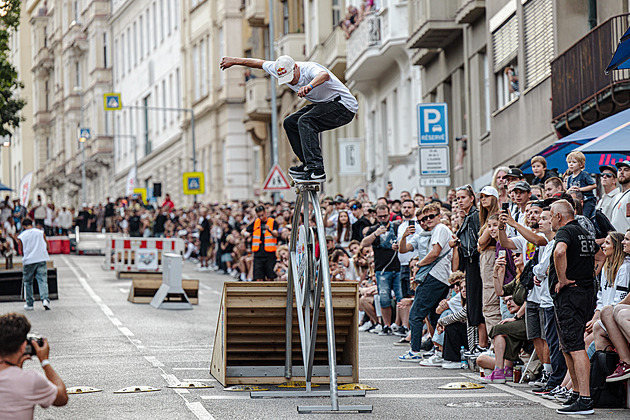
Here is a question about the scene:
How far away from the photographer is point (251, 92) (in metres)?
56.6

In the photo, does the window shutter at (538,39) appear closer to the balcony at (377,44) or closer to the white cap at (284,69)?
the balcony at (377,44)

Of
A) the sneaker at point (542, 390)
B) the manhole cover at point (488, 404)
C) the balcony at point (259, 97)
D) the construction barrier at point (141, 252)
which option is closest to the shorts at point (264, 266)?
the construction barrier at point (141, 252)

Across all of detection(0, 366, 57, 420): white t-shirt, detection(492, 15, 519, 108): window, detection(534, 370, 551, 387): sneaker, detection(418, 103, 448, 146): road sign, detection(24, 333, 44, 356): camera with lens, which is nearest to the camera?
detection(0, 366, 57, 420): white t-shirt

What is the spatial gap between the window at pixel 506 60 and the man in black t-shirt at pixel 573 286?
1654 centimetres

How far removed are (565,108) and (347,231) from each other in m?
5.06

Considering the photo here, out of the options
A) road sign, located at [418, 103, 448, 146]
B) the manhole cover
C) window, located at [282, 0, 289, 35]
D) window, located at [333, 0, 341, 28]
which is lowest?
the manhole cover

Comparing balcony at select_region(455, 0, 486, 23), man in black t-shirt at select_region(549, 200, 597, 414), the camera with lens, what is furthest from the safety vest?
the camera with lens

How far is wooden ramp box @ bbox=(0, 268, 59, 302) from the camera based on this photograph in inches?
1123

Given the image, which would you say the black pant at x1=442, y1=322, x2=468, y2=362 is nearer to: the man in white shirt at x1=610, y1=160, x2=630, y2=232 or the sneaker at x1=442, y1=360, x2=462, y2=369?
the sneaker at x1=442, y1=360, x2=462, y2=369

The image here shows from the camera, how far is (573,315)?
12414mm

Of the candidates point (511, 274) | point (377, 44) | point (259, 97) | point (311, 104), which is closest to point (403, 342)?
point (511, 274)

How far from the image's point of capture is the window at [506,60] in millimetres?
28781

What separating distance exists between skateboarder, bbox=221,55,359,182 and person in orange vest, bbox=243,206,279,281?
15011 mm

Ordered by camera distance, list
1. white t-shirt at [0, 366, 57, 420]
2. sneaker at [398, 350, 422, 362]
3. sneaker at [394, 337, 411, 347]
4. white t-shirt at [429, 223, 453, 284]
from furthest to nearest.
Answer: sneaker at [394, 337, 411, 347]
sneaker at [398, 350, 422, 362]
white t-shirt at [429, 223, 453, 284]
white t-shirt at [0, 366, 57, 420]
